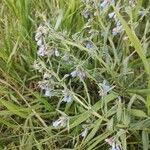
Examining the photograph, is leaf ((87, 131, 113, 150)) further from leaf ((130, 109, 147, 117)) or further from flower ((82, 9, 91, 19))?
flower ((82, 9, 91, 19))

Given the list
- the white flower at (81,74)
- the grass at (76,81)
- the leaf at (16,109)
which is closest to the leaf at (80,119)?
the grass at (76,81)

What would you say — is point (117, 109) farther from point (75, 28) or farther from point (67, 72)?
point (75, 28)

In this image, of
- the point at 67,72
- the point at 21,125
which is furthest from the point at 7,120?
the point at 67,72

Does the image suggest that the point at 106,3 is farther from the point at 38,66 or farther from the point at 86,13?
the point at 38,66

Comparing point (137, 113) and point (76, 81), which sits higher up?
point (76, 81)

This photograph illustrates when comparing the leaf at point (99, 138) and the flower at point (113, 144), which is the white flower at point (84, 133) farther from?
the flower at point (113, 144)

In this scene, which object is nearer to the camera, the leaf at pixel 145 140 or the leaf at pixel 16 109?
the leaf at pixel 145 140

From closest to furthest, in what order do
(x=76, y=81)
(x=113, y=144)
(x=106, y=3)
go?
(x=113, y=144), (x=106, y=3), (x=76, y=81)

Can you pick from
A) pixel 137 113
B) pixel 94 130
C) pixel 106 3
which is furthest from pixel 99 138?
pixel 106 3
